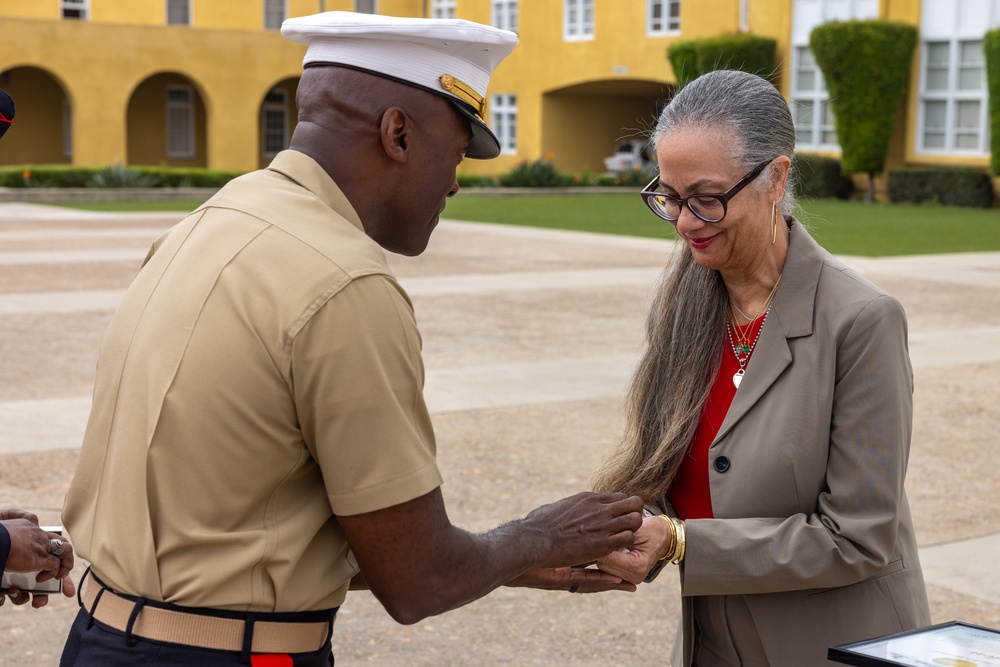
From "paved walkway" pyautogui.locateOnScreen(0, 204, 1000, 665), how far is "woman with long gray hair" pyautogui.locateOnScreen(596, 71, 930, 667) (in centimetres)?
57

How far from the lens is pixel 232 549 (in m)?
1.78

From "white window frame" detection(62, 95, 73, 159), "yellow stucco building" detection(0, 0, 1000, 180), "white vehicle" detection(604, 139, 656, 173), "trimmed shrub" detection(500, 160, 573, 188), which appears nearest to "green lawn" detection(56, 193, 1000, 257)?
"trimmed shrub" detection(500, 160, 573, 188)

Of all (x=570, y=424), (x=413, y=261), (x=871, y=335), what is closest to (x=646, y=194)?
(x=871, y=335)

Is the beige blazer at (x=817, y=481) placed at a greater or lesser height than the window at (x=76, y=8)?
lesser

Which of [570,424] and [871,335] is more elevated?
[871,335]

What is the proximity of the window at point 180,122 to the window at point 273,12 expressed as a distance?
3872mm

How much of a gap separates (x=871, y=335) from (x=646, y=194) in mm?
564

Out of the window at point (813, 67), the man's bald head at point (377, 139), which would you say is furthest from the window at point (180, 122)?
the man's bald head at point (377, 139)

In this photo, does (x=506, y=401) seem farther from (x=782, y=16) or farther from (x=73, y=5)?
(x=73, y=5)

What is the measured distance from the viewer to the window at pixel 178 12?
144 feet

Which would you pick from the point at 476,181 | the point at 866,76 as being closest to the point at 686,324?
the point at 866,76

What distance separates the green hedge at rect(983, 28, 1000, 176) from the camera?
30.6 metres

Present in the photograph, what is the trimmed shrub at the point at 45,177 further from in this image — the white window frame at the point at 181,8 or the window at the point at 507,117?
the window at the point at 507,117

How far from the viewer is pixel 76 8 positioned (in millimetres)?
42719
